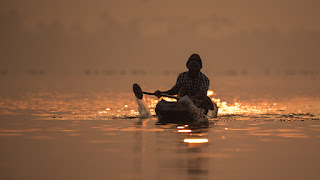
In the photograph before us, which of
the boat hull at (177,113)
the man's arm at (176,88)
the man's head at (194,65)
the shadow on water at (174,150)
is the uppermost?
the man's head at (194,65)

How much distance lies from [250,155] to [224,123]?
854cm

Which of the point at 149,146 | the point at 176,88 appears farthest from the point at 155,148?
the point at 176,88

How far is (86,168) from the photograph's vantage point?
13.0 meters

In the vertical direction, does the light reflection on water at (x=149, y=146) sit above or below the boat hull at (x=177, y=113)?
below

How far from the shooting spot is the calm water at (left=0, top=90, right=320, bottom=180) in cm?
1259

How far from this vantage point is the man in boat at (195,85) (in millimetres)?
24250

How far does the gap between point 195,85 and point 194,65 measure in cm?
72

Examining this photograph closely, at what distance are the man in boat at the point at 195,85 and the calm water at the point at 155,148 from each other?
2.89 ft

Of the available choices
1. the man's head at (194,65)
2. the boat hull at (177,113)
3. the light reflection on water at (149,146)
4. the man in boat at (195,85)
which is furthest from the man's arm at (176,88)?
the light reflection on water at (149,146)

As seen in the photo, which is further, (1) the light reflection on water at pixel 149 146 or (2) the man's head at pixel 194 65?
(2) the man's head at pixel 194 65

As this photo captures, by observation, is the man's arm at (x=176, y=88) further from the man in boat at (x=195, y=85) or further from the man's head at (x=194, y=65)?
the man's head at (x=194, y=65)

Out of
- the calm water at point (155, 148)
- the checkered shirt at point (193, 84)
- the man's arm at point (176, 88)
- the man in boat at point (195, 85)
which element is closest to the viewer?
the calm water at point (155, 148)

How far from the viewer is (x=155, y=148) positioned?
52.6 feet

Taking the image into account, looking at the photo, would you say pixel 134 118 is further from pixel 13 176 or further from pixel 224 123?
pixel 13 176
